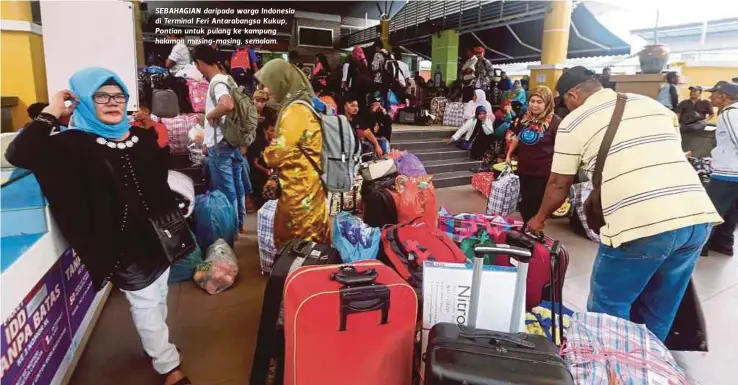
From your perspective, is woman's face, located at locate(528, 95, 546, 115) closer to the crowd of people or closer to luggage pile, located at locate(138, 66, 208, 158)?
the crowd of people

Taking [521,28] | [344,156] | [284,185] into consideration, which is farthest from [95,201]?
[521,28]

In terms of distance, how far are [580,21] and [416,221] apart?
9092mm

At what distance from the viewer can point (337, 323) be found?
1.50 metres

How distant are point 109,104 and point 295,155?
1164 mm

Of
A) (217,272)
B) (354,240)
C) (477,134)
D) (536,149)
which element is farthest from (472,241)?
(477,134)

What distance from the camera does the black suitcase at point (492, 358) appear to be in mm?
1203

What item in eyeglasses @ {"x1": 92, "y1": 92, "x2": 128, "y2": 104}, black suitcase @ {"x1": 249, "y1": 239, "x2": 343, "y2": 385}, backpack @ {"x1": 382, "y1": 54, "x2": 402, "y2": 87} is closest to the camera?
eyeglasses @ {"x1": 92, "y1": 92, "x2": 128, "y2": 104}

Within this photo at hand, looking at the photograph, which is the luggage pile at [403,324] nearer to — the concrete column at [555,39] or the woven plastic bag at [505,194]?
the woven plastic bag at [505,194]

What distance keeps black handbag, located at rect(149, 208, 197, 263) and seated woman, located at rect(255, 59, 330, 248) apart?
86 cm

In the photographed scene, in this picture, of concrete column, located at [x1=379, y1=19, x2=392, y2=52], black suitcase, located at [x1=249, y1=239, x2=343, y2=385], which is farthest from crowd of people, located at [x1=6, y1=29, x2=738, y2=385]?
concrete column, located at [x1=379, y1=19, x2=392, y2=52]

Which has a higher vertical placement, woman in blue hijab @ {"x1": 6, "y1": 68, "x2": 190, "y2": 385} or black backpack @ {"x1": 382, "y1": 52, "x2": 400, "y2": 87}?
black backpack @ {"x1": 382, "y1": 52, "x2": 400, "y2": 87}

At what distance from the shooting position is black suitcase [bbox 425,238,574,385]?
1.20 meters

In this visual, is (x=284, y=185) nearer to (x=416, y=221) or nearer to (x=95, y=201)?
(x=416, y=221)

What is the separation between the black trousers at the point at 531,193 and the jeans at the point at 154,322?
265 centimetres
